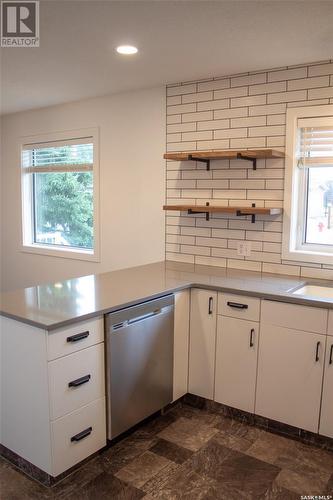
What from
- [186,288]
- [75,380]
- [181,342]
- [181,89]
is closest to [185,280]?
[186,288]

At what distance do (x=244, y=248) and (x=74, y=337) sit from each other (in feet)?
5.36

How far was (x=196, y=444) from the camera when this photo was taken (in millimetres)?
2410

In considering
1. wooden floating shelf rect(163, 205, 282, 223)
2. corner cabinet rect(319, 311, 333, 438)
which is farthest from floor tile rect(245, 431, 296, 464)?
wooden floating shelf rect(163, 205, 282, 223)

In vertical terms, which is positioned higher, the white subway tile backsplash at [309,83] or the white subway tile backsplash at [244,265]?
the white subway tile backsplash at [309,83]

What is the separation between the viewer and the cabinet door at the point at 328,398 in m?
2.27

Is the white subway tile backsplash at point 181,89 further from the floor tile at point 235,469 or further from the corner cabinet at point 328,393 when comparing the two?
the floor tile at point 235,469

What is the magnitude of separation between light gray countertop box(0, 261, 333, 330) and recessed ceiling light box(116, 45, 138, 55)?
1.46 metres

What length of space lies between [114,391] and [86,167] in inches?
100

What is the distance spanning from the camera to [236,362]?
103 inches

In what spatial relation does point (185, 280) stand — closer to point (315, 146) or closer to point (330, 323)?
point (330, 323)

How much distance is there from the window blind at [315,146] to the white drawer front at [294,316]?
1046 mm

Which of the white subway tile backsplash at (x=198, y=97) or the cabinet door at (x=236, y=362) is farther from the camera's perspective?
the white subway tile backsplash at (x=198, y=97)

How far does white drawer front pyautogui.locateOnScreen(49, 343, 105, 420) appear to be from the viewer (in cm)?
194

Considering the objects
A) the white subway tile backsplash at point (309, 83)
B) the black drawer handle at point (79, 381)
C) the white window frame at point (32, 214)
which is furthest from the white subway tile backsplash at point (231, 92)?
the black drawer handle at point (79, 381)
